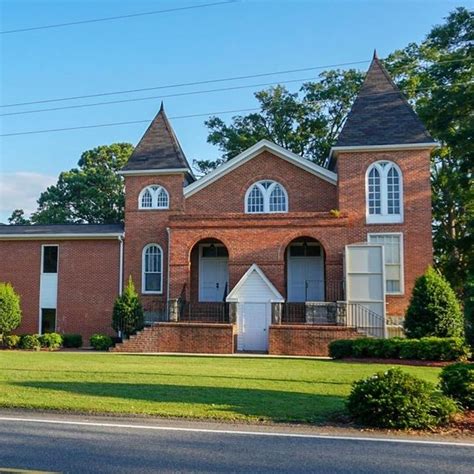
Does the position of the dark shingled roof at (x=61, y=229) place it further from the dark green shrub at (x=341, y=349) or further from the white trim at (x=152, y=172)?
the dark green shrub at (x=341, y=349)

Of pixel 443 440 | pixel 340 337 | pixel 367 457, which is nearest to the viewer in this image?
pixel 367 457

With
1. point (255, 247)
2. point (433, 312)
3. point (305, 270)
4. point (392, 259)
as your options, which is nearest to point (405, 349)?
point (433, 312)

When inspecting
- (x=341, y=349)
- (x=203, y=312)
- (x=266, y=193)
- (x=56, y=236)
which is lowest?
(x=341, y=349)

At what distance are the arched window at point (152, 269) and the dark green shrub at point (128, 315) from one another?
244 cm

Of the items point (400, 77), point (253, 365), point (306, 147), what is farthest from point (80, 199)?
point (253, 365)

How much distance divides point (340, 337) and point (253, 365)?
5370 mm

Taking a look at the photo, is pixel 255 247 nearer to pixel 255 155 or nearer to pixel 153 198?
pixel 255 155

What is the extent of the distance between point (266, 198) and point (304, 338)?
763cm

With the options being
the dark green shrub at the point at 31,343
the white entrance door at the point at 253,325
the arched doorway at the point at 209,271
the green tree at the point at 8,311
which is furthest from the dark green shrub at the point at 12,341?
the white entrance door at the point at 253,325

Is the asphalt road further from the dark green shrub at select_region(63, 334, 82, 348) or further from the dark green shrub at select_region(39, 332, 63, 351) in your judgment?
the dark green shrub at select_region(63, 334, 82, 348)

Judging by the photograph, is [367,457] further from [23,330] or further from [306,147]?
[306,147]

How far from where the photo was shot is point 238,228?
907 inches

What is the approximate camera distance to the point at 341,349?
17.8m

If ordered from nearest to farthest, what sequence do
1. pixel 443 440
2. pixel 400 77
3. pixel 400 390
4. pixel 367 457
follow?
pixel 367 457
pixel 443 440
pixel 400 390
pixel 400 77
